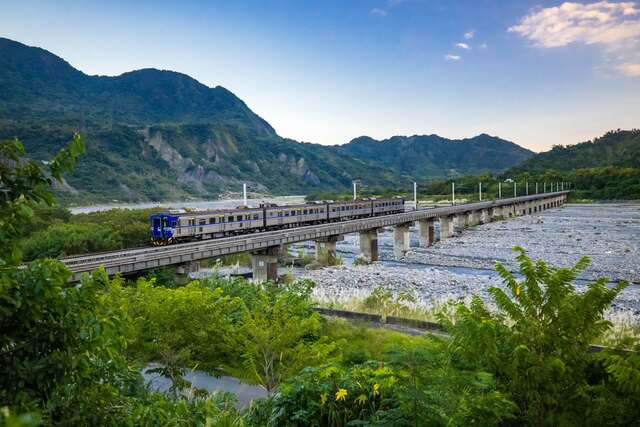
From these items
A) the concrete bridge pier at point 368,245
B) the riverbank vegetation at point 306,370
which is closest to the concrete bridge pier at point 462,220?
the concrete bridge pier at point 368,245

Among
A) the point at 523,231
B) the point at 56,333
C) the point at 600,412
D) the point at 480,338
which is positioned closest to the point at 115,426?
the point at 56,333

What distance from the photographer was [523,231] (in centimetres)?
6575

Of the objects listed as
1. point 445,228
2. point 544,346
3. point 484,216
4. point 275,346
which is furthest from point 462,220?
point 544,346

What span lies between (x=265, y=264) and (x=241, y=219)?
713 centimetres

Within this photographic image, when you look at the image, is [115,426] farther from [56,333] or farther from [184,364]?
[184,364]

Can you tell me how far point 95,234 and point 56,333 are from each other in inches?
1283

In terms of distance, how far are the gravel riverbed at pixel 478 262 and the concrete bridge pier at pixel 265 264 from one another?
351 cm

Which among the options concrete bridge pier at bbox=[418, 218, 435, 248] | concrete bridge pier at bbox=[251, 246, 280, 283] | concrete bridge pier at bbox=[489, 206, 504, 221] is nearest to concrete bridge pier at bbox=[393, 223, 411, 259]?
concrete bridge pier at bbox=[418, 218, 435, 248]

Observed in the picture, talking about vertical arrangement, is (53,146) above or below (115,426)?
above

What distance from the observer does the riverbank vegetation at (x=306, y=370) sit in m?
3.69

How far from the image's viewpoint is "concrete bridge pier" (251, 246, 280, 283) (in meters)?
31.8

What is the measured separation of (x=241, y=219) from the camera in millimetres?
37656

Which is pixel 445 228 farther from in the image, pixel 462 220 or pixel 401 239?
pixel 401 239

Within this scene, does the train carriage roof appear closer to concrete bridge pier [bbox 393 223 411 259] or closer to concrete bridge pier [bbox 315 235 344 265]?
concrete bridge pier [bbox 315 235 344 265]
